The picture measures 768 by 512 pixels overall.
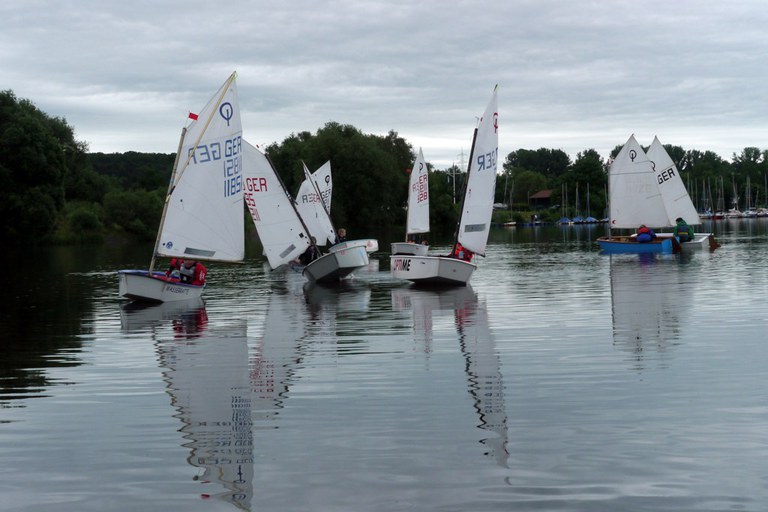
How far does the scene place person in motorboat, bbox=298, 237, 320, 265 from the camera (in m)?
43.4

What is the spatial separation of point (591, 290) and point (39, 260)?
1741 inches

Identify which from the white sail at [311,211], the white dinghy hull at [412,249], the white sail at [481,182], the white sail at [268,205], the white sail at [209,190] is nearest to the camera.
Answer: the white sail at [209,190]

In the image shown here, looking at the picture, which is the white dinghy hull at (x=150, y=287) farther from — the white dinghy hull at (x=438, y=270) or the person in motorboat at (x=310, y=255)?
the person in motorboat at (x=310, y=255)

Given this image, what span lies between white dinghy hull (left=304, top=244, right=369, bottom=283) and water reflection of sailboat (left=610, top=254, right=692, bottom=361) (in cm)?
1090

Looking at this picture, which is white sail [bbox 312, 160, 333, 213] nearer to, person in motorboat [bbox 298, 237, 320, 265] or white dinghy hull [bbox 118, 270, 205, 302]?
person in motorboat [bbox 298, 237, 320, 265]

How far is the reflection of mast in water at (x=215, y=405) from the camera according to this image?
1118cm

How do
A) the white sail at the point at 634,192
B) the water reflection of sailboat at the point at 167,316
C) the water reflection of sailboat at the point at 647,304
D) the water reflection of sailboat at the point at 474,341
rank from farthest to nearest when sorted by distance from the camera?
the white sail at the point at 634,192 < the water reflection of sailboat at the point at 167,316 < the water reflection of sailboat at the point at 647,304 < the water reflection of sailboat at the point at 474,341

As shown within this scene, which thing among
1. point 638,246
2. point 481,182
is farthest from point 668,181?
→ point 481,182

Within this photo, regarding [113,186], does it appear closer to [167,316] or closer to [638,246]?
[638,246]

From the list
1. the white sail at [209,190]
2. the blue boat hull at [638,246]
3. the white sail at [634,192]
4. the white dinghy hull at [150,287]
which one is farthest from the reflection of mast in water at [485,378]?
the white sail at [634,192]

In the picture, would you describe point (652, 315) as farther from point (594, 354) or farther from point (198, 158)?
point (198, 158)

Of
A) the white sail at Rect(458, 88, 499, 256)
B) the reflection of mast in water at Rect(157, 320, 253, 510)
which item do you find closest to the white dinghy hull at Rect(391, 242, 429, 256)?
the white sail at Rect(458, 88, 499, 256)

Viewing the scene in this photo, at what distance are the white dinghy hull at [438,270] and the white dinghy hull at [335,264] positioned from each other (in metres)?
4.02

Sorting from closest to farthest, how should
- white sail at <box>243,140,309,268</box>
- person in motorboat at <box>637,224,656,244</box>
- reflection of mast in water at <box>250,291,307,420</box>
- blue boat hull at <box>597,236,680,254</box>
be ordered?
reflection of mast in water at <box>250,291,307,420</box>, white sail at <box>243,140,309,268</box>, blue boat hull at <box>597,236,680,254</box>, person in motorboat at <box>637,224,656,244</box>
